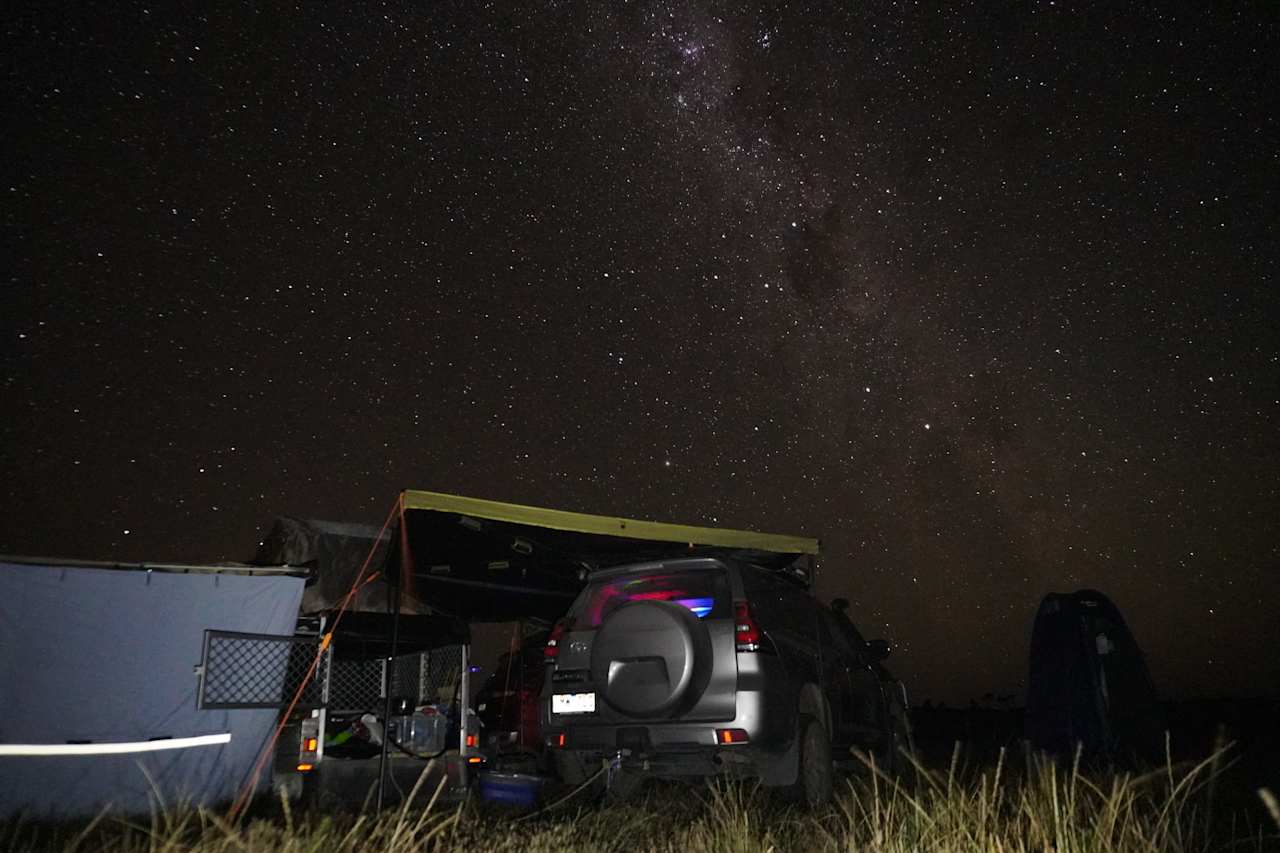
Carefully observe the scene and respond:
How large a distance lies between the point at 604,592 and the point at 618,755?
3.80 ft

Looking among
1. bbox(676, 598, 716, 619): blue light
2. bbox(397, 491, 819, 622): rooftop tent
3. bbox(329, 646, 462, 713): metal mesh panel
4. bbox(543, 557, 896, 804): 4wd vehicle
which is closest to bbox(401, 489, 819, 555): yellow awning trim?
bbox(397, 491, 819, 622): rooftop tent

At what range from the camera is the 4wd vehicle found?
19.4ft

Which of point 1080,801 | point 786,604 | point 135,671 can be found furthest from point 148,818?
point 1080,801

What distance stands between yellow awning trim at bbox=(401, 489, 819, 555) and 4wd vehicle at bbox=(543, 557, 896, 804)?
0.70 meters

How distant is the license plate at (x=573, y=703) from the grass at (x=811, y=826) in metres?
0.64

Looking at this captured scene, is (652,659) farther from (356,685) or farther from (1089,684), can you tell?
(1089,684)

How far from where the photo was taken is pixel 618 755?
622 centimetres

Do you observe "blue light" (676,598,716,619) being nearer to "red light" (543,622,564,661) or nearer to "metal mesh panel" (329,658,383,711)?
"red light" (543,622,564,661)

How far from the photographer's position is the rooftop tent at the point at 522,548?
7.22m

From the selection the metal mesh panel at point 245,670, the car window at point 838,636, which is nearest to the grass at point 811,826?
the metal mesh panel at point 245,670

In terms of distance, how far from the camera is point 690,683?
19.3 feet

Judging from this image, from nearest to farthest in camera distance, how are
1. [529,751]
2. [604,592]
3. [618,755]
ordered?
[618,755] < [604,592] < [529,751]

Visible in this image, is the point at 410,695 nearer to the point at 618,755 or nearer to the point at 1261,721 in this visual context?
the point at 618,755

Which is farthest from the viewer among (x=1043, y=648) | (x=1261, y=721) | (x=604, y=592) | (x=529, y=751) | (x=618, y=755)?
(x=1261, y=721)
